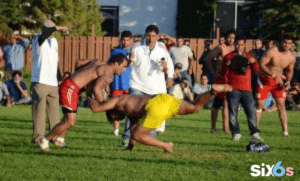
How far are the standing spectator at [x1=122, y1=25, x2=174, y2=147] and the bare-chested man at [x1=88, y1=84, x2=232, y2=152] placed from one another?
191cm

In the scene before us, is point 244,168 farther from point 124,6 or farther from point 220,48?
point 124,6

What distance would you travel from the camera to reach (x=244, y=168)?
1138 centimetres

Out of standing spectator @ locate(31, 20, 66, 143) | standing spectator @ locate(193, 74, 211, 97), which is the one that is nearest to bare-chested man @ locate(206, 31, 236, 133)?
standing spectator @ locate(31, 20, 66, 143)

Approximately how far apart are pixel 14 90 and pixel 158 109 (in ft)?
51.8

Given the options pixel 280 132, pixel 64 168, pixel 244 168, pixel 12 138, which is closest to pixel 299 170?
pixel 244 168

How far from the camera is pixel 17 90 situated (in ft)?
89.1

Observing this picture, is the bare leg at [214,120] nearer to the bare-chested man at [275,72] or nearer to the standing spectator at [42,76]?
the bare-chested man at [275,72]

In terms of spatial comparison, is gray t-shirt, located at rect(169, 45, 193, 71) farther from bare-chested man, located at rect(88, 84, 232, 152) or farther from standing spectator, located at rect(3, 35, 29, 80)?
bare-chested man, located at rect(88, 84, 232, 152)

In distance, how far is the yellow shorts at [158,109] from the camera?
12039 millimetres

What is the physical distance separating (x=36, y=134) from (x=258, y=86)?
18.3 ft

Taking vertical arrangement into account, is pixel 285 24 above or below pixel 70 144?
above

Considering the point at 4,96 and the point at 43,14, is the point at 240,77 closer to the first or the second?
the point at 4,96

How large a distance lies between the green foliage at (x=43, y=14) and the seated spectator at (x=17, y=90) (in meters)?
9.84

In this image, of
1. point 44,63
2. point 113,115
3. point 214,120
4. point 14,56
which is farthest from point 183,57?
point 113,115
